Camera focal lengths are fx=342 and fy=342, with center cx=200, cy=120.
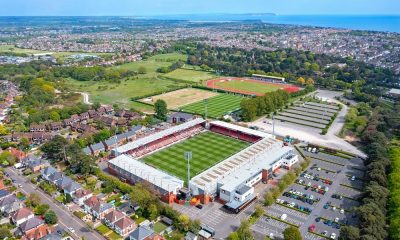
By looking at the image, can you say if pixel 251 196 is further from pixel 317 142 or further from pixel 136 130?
pixel 136 130

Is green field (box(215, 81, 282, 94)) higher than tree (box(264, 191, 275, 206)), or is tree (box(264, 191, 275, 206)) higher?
green field (box(215, 81, 282, 94))

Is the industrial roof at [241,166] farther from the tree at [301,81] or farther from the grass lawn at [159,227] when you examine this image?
the tree at [301,81]

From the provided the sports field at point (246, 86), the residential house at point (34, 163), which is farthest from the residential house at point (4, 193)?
the sports field at point (246, 86)

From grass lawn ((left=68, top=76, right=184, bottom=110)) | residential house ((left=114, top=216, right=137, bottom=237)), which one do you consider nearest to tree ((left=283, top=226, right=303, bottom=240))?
residential house ((left=114, top=216, right=137, bottom=237))

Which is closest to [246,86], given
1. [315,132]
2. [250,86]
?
[250,86]

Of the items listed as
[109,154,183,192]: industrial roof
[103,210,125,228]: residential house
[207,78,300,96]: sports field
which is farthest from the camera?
[207,78,300,96]: sports field

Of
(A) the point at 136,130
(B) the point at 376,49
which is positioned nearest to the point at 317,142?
(A) the point at 136,130

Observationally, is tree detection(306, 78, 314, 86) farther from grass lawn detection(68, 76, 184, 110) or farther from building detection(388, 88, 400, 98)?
grass lawn detection(68, 76, 184, 110)
